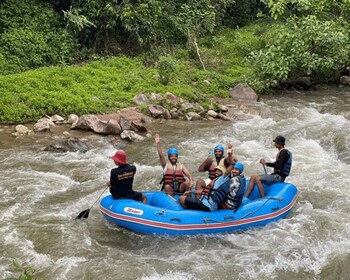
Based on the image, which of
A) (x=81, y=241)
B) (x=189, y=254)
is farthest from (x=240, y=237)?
(x=81, y=241)

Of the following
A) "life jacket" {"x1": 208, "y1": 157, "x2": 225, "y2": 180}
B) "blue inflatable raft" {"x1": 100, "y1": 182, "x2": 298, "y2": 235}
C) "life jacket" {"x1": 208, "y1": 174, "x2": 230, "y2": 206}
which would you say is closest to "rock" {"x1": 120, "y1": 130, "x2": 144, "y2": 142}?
"life jacket" {"x1": 208, "y1": 157, "x2": 225, "y2": 180}

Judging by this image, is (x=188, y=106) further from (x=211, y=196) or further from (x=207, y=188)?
(x=211, y=196)

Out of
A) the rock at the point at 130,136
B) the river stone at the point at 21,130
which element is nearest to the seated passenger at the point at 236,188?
the rock at the point at 130,136

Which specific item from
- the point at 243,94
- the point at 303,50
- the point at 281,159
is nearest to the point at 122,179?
the point at 281,159

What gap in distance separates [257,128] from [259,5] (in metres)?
13.4

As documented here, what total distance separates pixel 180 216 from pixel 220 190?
2.39 feet

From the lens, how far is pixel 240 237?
23.3 feet

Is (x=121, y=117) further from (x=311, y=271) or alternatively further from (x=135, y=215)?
(x=311, y=271)

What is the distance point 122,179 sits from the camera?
7172 millimetres

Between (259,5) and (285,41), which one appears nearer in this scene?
(285,41)

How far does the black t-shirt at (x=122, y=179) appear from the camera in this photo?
7.08 meters

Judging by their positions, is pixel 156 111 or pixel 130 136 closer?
pixel 130 136

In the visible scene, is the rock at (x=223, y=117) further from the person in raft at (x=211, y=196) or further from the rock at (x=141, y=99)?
the person in raft at (x=211, y=196)

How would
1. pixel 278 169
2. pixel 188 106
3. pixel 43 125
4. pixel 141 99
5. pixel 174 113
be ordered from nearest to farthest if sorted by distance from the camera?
pixel 278 169 < pixel 43 125 < pixel 174 113 < pixel 141 99 < pixel 188 106
